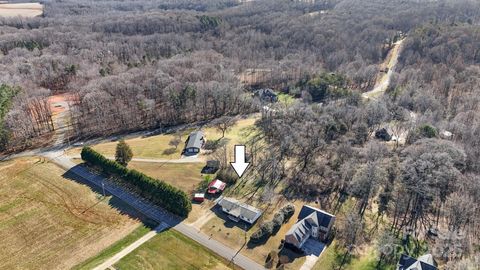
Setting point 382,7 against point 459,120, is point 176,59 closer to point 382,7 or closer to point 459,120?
point 459,120

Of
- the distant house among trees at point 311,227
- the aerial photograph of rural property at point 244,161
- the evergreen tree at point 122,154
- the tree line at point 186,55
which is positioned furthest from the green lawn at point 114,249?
the tree line at point 186,55

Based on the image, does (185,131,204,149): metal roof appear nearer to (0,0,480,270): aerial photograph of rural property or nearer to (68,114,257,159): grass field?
(0,0,480,270): aerial photograph of rural property

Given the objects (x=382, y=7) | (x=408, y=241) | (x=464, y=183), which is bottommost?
(x=408, y=241)

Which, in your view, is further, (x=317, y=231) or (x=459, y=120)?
(x=459, y=120)

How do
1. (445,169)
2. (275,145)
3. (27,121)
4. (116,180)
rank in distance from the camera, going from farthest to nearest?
(27,121), (275,145), (116,180), (445,169)

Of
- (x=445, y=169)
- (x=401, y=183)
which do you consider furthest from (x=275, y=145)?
(x=445, y=169)

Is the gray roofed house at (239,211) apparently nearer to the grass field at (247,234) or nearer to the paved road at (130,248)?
the grass field at (247,234)
